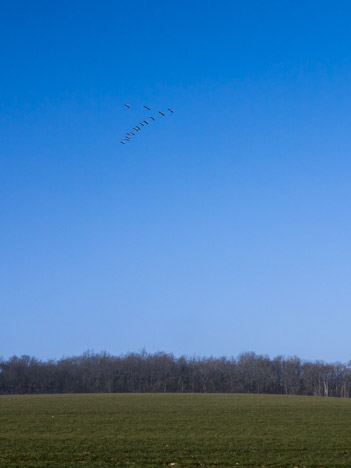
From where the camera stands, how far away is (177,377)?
16338 centimetres

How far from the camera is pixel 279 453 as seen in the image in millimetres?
22422

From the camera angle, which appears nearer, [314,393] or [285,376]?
[314,393]

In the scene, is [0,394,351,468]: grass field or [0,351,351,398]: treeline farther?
[0,351,351,398]: treeline

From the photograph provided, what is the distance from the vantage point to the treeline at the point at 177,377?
156 meters

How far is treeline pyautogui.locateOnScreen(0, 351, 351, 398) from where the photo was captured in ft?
510

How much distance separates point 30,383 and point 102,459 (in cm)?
14535

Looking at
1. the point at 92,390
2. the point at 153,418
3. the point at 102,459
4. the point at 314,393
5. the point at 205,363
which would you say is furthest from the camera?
the point at 205,363

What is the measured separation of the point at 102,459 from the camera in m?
21.0

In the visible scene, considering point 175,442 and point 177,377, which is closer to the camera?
point 175,442

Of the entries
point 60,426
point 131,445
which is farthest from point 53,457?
point 60,426

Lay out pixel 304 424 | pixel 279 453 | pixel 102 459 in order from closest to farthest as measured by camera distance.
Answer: pixel 102 459, pixel 279 453, pixel 304 424

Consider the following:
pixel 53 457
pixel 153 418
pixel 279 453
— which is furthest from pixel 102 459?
pixel 153 418

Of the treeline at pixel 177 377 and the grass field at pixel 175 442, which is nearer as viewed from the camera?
the grass field at pixel 175 442

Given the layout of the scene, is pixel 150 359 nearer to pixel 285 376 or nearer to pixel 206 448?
pixel 285 376
